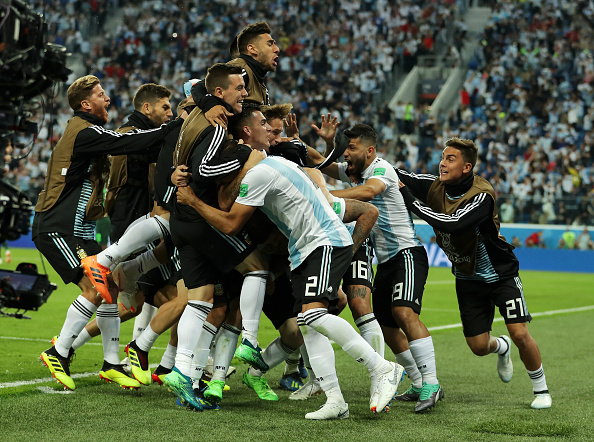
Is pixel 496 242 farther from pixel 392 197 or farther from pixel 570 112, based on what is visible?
pixel 570 112

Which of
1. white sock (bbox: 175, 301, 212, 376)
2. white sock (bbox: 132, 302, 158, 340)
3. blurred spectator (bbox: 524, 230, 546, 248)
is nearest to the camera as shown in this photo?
white sock (bbox: 175, 301, 212, 376)

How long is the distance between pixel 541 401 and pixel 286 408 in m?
1.99

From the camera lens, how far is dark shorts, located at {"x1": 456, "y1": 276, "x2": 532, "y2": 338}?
6.57 m

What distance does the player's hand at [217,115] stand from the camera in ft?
19.3

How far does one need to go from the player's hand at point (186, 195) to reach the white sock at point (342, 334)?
114 cm

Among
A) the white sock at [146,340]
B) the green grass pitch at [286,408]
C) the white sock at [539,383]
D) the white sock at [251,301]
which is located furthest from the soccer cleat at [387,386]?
A: the white sock at [146,340]

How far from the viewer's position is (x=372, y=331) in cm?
652

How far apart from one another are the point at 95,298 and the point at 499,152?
22918mm

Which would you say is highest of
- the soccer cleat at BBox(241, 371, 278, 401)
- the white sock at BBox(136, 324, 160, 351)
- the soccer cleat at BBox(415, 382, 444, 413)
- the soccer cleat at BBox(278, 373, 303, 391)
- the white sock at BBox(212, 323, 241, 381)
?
the white sock at BBox(212, 323, 241, 381)

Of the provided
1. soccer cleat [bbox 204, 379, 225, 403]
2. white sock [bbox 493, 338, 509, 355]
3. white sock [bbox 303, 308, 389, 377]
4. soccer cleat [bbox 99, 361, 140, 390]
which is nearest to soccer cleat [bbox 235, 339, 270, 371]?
soccer cleat [bbox 204, 379, 225, 403]

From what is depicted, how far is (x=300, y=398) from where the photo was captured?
6.48 meters

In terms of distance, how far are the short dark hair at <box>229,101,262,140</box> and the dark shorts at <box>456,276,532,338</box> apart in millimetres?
2245

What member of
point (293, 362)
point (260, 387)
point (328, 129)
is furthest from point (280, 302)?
point (328, 129)

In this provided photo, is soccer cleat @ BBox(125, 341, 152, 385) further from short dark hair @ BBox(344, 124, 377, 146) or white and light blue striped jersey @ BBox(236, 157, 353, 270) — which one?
short dark hair @ BBox(344, 124, 377, 146)
